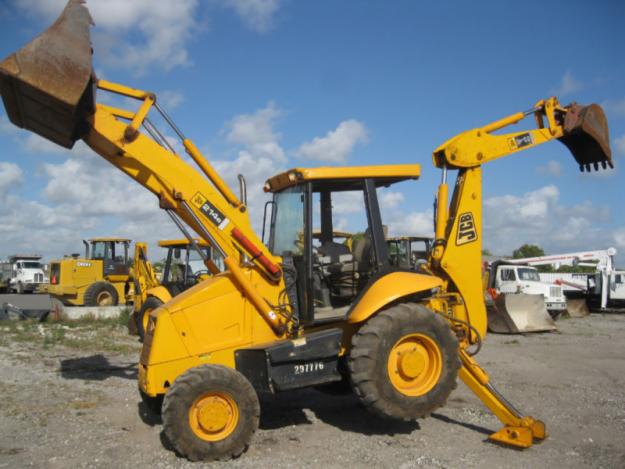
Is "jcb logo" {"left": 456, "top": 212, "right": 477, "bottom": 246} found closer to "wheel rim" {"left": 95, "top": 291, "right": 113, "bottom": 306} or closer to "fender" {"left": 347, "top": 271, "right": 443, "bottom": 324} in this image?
"fender" {"left": 347, "top": 271, "right": 443, "bottom": 324}

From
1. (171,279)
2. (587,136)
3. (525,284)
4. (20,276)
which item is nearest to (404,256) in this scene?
(587,136)

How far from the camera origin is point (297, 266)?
6320 mm

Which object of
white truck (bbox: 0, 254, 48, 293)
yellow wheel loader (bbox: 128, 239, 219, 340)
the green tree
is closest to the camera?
yellow wheel loader (bbox: 128, 239, 219, 340)

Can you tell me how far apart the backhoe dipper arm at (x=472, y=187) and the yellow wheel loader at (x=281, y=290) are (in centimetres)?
2

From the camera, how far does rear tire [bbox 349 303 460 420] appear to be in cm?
572

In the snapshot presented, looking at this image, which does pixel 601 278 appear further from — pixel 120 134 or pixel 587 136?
pixel 120 134

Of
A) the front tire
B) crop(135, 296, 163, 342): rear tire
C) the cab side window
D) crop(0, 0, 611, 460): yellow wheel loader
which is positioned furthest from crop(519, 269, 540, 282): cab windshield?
the front tire

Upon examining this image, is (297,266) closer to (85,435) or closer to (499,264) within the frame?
(85,435)

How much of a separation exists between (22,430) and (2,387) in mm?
2533

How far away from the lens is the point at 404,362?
5.92 m

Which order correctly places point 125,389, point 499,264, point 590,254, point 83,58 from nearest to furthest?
point 83,58 < point 125,389 < point 499,264 < point 590,254

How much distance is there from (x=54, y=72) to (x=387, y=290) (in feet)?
12.3

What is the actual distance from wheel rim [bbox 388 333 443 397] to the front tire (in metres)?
1.46

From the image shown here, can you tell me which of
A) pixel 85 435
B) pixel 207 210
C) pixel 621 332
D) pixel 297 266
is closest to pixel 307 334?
pixel 297 266
